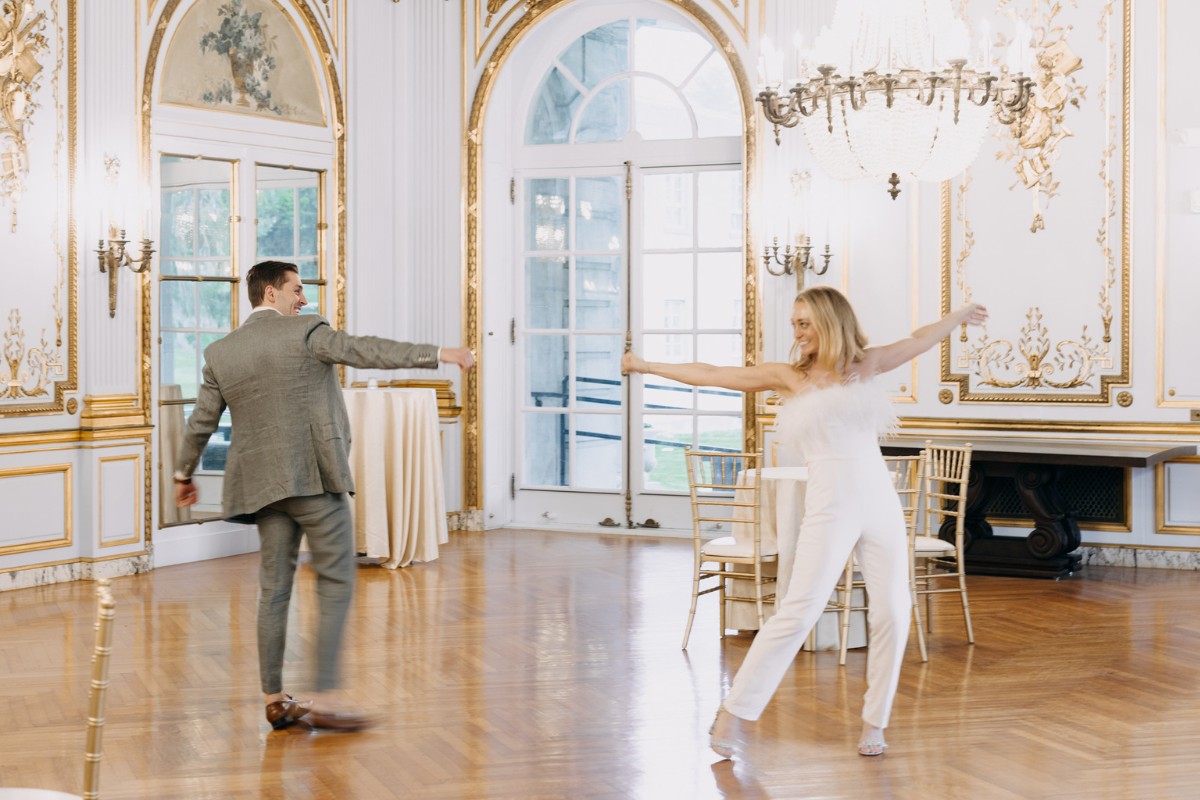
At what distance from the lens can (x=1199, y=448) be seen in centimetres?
756

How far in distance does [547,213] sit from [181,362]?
9.28 ft

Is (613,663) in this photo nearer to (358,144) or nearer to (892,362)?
(892,362)

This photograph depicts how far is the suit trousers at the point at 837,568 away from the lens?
3.91m

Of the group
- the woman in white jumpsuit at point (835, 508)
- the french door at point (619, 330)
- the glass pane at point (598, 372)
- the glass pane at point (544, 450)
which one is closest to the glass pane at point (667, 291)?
the french door at point (619, 330)

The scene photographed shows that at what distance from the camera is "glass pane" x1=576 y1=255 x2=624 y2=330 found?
364 inches

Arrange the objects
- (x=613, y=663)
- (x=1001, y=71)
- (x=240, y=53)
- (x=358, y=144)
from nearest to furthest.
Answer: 1. (x=613, y=663)
2. (x=1001, y=71)
3. (x=240, y=53)
4. (x=358, y=144)

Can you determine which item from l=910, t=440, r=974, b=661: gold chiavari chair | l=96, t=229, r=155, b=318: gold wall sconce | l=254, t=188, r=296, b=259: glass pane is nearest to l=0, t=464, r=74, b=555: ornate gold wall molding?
l=96, t=229, r=155, b=318: gold wall sconce

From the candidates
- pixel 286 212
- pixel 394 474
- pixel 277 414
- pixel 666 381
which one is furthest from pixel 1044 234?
pixel 277 414

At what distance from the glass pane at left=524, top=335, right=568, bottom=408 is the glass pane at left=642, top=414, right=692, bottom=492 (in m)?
0.69

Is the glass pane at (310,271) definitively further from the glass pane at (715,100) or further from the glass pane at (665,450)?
the glass pane at (715,100)

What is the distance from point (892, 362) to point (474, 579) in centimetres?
377

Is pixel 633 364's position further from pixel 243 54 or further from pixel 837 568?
pixel 243 54

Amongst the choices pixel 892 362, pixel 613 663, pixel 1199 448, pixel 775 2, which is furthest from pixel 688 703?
pixel 775 2

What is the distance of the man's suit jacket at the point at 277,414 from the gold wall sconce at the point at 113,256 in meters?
3.45
